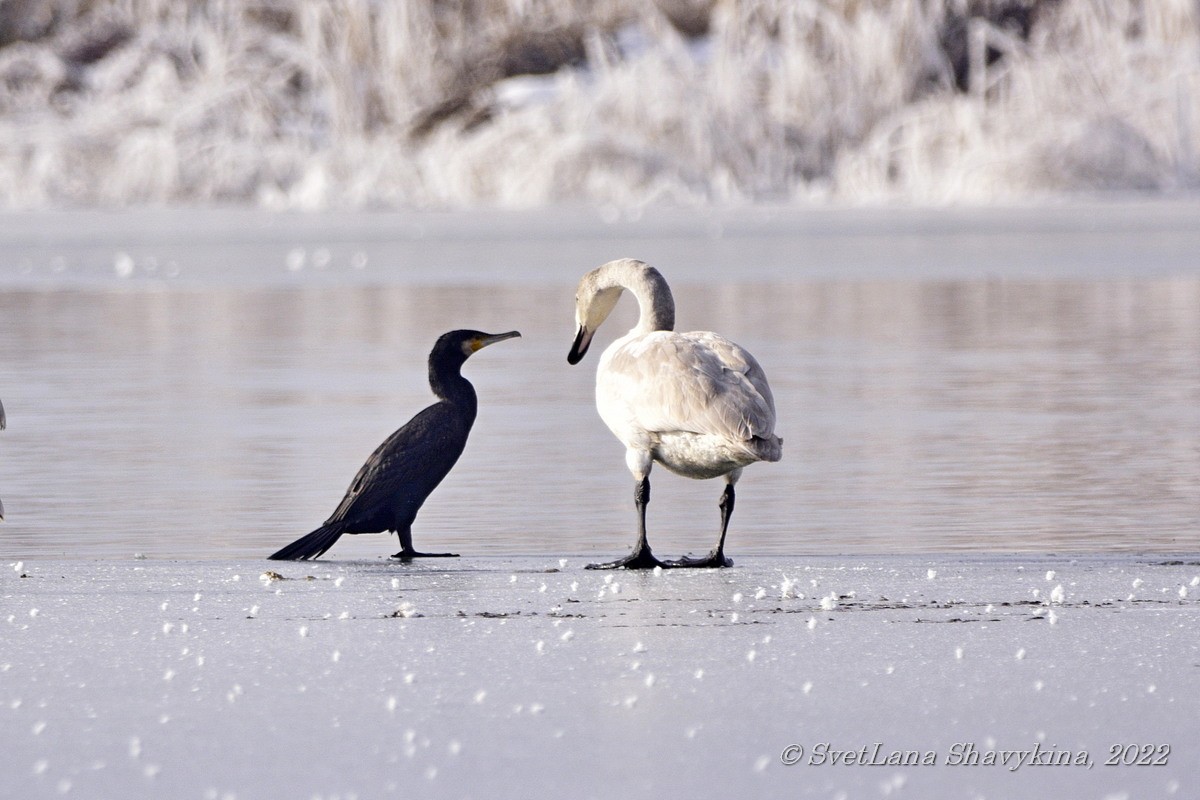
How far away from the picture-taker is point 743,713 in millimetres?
4316

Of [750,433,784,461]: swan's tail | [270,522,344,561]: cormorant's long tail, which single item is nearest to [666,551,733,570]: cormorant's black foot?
[750,433,784,461]: swan's tail

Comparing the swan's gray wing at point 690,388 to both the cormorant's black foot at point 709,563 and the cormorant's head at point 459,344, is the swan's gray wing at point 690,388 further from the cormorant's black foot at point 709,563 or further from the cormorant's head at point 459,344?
the cormorant's head at point 459,344

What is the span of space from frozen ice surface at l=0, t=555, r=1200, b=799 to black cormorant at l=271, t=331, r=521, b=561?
16 cm

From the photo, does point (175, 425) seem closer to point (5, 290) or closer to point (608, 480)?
point (608, 480)

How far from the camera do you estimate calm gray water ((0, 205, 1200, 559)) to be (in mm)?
7238

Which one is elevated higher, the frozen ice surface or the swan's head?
the swan's head

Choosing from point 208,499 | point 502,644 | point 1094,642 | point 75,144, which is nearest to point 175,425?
point 208,499

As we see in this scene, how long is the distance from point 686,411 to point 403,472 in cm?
93

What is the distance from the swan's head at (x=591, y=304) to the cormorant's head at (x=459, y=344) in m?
0.24

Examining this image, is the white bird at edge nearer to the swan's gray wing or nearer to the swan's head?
the swan's gray wing

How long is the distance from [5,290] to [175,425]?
9.34 m

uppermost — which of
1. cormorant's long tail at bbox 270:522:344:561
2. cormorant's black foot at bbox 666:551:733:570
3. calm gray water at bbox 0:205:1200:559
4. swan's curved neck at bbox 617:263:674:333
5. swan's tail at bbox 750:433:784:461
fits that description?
swan's curved neck at bbox 617:263:674:333

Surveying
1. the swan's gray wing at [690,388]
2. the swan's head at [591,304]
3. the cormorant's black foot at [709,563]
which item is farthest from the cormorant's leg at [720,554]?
the swan's head at [591,304]

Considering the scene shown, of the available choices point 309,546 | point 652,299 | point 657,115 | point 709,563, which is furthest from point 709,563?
point 657,115
